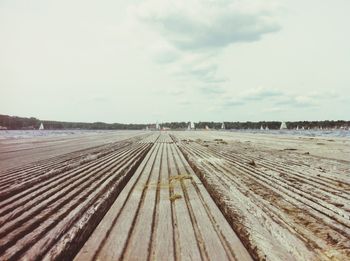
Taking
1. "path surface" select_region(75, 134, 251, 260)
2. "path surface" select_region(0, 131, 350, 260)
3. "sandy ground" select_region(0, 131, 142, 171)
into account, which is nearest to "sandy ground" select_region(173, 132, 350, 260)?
"path surface" select_region(0, 131, 350, 260)

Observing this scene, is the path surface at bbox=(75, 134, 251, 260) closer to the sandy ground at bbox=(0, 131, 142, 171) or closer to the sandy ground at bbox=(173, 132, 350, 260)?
the sandy ground at bbox=(173, 132, 350, 260)

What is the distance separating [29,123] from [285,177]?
407 feet

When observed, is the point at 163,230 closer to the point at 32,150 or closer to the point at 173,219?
the point at 173,219

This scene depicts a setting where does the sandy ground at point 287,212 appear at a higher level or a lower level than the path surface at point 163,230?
higher

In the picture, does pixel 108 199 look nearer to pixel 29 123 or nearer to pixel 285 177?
pixel 285 177

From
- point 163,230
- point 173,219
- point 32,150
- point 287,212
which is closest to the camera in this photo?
point 163,230

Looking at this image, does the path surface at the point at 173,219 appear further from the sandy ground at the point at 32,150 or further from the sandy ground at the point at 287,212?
the sandy ground at the point at 32,150

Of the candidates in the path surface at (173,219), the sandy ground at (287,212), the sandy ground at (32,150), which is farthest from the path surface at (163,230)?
the sandy ground at (32,150)

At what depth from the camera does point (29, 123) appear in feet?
388

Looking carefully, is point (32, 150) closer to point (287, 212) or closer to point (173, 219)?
point (173, 219)

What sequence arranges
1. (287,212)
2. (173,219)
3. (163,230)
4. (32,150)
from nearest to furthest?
(163,230)
(173,219)
(287,212)
(32,150)

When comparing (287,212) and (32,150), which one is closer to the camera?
(287,212)

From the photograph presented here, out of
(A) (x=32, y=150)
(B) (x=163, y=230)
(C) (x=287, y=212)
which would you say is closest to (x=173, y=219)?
(B) (x=163, y=230)

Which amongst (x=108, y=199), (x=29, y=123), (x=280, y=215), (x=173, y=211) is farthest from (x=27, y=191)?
(x=29, y=123)
